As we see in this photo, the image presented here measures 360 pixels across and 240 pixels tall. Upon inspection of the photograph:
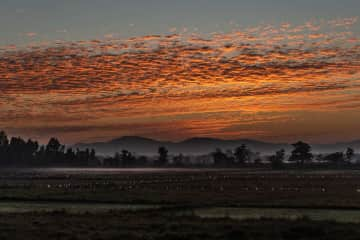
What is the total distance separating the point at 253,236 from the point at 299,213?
1268cm

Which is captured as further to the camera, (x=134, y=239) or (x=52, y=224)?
(x=52, y=224)

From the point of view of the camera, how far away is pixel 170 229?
2622cm

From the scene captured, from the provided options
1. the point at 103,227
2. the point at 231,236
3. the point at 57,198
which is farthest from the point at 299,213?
the point at 57,198

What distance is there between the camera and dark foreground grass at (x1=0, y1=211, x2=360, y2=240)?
24297 millimetres

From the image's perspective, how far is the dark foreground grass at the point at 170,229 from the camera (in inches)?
957

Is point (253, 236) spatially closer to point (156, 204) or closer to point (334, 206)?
point (334, 206)

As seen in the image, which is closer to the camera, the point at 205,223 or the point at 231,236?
the point at 231,236

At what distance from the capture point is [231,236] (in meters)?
24.7

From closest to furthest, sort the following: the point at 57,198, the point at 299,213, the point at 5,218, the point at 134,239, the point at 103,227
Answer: the point at 134,239 → the point at 103,227 → the point at 5,218 → the point at 299,213 → the point at 57,198

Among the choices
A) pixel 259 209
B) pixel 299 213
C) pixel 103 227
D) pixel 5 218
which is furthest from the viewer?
pixel 259 209

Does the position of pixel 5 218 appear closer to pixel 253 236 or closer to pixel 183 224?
pixel 183 224

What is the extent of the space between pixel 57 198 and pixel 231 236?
31.6 metres

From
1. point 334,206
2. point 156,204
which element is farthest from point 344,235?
point 156,204

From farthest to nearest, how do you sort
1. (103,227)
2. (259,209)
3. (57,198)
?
(57,198)
(259,209)
(103,227)
